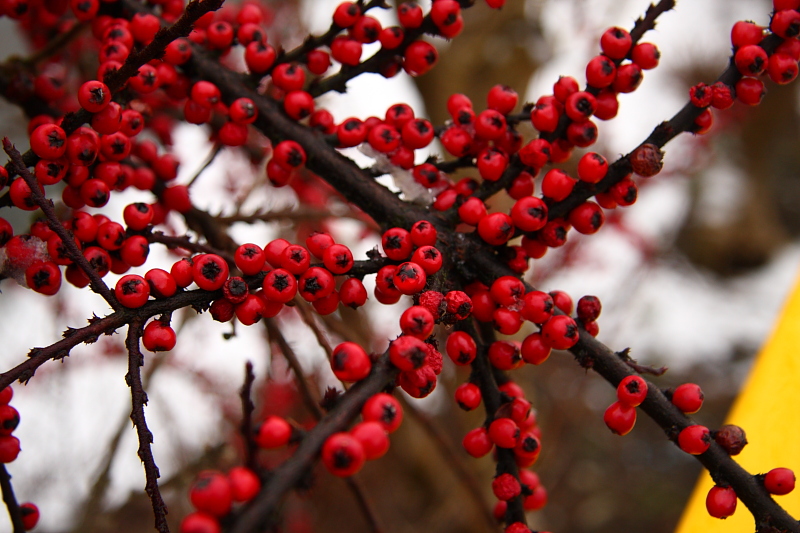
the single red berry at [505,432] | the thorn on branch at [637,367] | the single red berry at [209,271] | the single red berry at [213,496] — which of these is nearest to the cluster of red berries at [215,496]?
the single red berry at [213,496]

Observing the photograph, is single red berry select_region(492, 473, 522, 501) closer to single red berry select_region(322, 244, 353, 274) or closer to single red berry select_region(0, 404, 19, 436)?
single red berry select_region(322, 244, 353, 274)

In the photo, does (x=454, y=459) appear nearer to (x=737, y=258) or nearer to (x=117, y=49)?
(x=117, y=49)

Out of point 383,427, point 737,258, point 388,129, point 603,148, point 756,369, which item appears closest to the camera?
point 383,427

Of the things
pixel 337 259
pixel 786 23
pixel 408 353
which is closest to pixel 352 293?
pixel 337 259

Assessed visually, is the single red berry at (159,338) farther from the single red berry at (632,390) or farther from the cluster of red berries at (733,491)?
the cluster of red berries at (733,491)

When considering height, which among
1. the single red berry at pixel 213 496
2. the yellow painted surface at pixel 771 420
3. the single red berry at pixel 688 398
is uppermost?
the single red berry at pixel 213 496

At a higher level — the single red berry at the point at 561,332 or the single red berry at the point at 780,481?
the single red berry at the point at 561,332

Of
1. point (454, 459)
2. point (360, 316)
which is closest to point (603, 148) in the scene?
point (360, 316)
